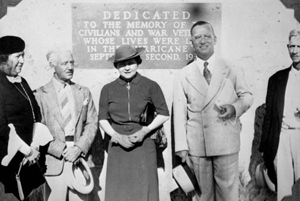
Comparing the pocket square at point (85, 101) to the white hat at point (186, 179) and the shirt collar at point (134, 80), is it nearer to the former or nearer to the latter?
the shirt collar at point (134, 80)

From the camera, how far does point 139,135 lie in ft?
19.0

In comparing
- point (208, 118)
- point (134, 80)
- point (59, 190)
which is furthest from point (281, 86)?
point (59, 190)

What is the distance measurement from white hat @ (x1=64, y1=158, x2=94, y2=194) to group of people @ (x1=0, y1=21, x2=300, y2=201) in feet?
0.13

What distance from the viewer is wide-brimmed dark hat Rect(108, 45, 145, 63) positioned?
19.3ft

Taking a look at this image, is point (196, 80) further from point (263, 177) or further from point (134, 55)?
point (263, 177)

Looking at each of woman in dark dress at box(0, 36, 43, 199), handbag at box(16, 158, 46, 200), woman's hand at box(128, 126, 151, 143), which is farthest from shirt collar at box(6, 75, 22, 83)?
woman's hand at box(128, 126, 151, 143)

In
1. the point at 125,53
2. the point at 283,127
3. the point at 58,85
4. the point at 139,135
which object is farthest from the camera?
the point at 283,127

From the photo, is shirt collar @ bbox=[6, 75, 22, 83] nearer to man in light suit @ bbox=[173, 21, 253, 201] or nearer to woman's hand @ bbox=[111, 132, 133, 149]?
woman's hand @ bbox=[111, 132, 133, 149]

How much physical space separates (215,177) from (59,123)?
1837 millimetres

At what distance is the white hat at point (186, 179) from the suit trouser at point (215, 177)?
2.1 inches

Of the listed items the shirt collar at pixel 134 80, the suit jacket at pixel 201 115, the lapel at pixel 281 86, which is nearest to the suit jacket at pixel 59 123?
the shirt collar at pixel 134 80

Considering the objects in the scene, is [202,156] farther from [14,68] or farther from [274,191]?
[14,68]

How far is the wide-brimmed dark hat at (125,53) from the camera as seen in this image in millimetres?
5875

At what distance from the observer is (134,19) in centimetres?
606
